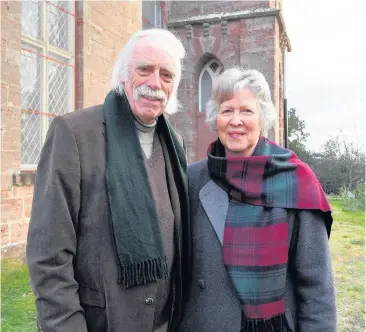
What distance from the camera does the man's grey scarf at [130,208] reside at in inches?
71.8

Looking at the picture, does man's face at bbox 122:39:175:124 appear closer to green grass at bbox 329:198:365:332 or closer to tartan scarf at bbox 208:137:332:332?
tartan scarf at bbox 208:137:332:332

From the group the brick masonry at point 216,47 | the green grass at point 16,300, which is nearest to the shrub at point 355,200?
the brick masonry at point 216,47

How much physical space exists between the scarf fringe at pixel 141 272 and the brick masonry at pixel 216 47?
34.6ft

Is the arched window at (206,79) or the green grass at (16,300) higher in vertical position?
the arched window at (206,79)

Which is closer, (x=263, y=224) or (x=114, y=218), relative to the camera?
(x=114, y=218)

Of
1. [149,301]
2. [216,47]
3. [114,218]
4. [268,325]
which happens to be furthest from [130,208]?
[216,47]

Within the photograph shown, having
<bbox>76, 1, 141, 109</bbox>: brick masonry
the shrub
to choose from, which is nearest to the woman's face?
<bbox>76, 1, 141, 109</bbox>: brick masonry

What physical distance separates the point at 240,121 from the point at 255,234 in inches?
23.3

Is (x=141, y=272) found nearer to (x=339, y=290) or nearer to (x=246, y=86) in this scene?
(x=246, y=86)

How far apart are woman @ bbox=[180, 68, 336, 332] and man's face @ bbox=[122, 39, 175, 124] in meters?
0.33

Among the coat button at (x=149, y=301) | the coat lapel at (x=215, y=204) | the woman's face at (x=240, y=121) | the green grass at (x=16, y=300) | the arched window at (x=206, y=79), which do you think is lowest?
the green grass at (x=16, y=300)

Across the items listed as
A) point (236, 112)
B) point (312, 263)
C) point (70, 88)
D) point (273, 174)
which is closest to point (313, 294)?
point (312, 263)

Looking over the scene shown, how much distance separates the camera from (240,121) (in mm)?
2107

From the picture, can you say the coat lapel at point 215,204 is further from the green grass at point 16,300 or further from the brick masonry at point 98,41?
the brick masonry at point 98,41
